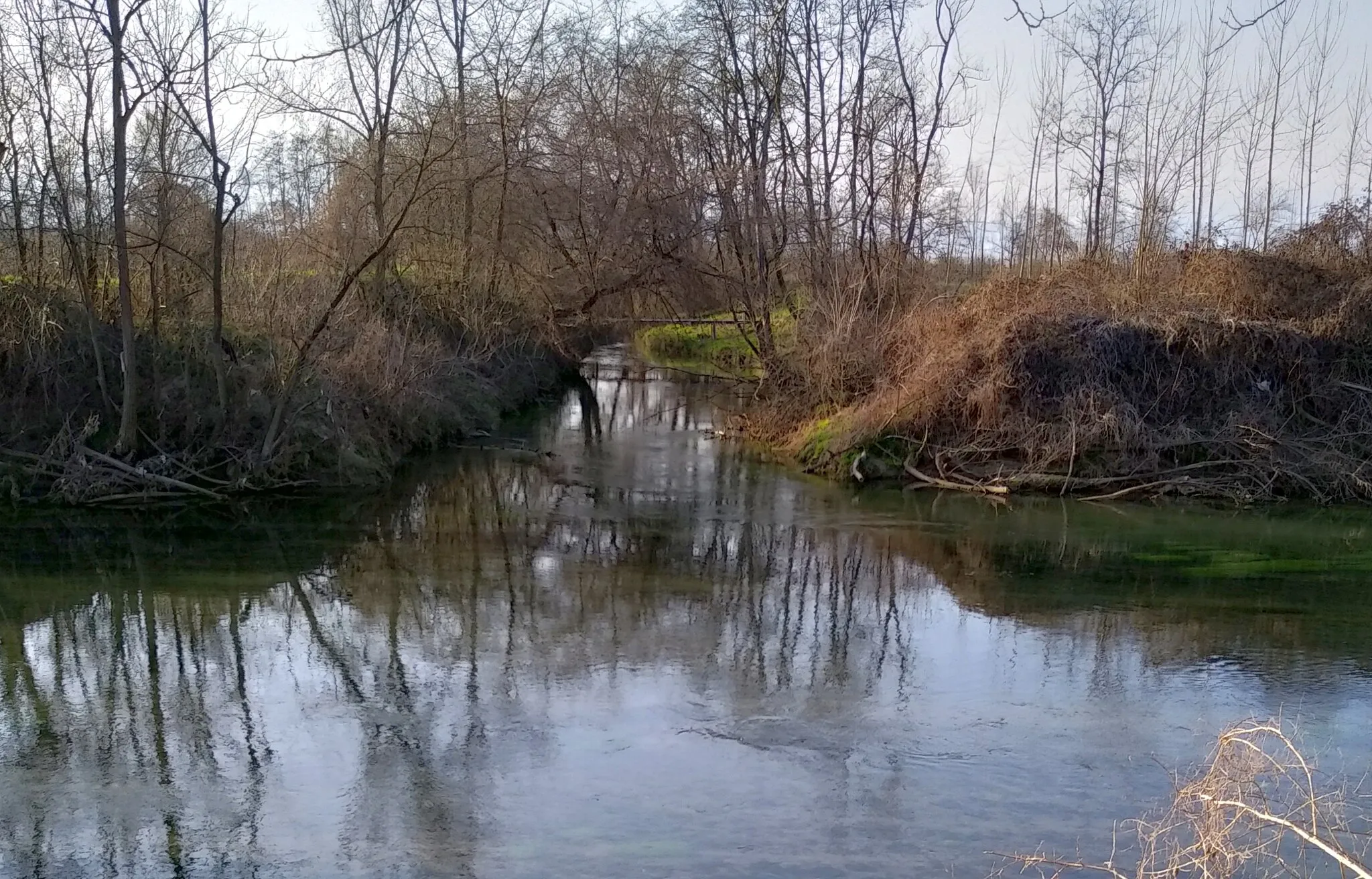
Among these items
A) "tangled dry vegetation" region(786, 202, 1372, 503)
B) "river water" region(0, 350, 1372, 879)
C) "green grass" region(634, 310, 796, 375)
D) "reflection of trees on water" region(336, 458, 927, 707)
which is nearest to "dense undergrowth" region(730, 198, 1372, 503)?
"tangled dry vegetation" region(786, 202, 1372, 503)

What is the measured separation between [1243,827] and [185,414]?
43.1ft

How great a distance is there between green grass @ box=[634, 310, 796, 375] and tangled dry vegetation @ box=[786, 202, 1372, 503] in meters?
4.75

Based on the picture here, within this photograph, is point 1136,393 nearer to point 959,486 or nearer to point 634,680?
point 959,486

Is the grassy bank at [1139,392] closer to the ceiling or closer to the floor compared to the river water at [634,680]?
closer to the ceiling

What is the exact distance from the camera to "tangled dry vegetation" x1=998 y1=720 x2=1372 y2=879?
379 cm

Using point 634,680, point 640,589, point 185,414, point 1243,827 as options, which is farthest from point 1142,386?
point 185,414

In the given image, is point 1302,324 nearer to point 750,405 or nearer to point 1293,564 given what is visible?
point 1293,564

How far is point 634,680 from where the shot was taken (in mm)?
7770

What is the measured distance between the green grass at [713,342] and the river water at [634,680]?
9937mm

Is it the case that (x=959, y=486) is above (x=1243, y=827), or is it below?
above

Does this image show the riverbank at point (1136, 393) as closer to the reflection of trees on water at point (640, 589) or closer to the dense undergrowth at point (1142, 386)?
the dense undergrowth at point (1142, 386)

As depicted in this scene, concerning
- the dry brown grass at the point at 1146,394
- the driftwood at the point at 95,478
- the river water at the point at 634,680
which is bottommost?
the river water at the point at 634,680

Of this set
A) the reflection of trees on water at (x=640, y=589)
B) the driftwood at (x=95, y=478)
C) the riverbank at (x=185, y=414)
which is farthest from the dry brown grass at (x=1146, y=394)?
the driftwood at (x=95, y=478)

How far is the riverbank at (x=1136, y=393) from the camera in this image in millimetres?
15320
